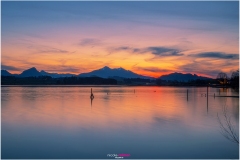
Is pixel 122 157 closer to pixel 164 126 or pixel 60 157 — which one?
pixel 60 157

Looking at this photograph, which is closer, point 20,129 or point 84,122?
point 20,129

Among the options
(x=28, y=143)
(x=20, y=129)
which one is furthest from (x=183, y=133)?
(x=20, y=129)

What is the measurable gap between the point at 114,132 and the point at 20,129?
4622mm

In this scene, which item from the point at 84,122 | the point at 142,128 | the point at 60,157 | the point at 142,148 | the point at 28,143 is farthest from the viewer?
the point at 84,122

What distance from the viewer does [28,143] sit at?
10602mm

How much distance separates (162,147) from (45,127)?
22.1 ft

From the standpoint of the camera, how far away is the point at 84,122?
15.8 m

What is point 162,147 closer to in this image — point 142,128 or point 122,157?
point 122,157

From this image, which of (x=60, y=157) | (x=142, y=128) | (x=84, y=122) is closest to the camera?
(x=60, y=157)

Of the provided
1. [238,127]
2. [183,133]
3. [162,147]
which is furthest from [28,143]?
[238,127]

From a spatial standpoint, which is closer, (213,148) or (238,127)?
(213,148)

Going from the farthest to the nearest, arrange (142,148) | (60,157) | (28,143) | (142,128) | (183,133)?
(142,128) → (183,133) → (28,143) → (142,148) → (60,157)

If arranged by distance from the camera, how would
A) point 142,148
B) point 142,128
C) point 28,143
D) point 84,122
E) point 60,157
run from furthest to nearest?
point 84,122, point 142,128, point 28,143, point 142,148, point 60,157

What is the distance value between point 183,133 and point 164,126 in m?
1.92
